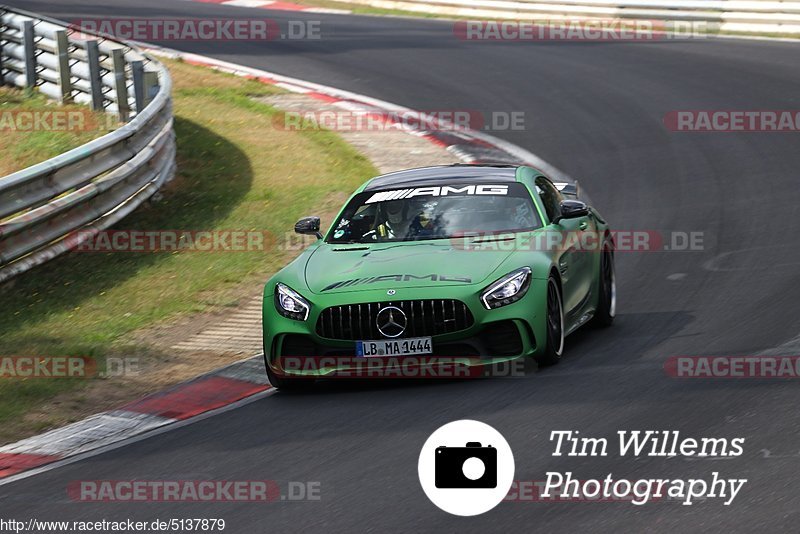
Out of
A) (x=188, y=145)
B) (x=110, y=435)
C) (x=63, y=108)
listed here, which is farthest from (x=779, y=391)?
(x=63, y=108)

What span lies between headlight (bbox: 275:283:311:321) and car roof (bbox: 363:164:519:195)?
160 cm

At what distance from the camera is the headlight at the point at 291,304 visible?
9.06m

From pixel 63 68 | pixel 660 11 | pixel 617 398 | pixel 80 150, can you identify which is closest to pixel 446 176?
pixel 617 398

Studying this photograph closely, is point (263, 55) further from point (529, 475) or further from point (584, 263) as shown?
point (529, 475)

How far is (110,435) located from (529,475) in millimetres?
3044

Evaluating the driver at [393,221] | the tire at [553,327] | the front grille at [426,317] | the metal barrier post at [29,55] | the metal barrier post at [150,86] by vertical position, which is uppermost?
the driver at [393,221]

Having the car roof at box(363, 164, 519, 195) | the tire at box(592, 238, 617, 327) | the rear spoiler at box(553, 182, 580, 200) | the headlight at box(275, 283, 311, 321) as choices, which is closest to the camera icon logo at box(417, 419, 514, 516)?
the headlight at box(275, 283, 311, 321)

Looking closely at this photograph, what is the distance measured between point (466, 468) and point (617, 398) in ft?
5.54

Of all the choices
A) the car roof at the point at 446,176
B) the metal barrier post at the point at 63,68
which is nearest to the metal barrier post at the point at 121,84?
the metal barrier post at the point at 63,68

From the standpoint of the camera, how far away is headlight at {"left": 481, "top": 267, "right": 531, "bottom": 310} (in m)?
8.86

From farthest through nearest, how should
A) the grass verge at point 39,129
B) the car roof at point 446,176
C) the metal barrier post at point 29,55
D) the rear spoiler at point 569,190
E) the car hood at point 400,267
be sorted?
the metal barrier post at point 29,55 → the grass verge at point 39,129 → the rear spoiler at point 569,190 → the car roof at point 446,176 → the car hood at point 400,267

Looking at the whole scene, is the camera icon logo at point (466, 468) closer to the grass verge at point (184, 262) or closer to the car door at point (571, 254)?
the car door at point (571, 254)

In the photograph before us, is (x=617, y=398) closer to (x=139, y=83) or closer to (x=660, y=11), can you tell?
(x=139, y=83)

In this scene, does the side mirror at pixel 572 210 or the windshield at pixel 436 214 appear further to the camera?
the side mirror at pixel 572 210
